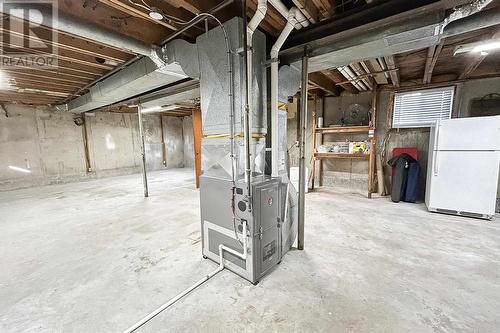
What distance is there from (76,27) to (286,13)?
1.85 m

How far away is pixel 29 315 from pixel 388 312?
9.10 feet

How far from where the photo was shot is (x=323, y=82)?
437 cm

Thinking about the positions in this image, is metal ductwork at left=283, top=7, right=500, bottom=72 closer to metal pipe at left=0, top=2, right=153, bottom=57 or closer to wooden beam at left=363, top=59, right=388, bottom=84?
wooden beam at left=363, top=59, right=388, bottom=84

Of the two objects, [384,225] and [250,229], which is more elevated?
[250,229]

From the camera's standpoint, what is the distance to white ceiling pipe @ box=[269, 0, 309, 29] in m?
1.67

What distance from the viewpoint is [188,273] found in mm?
2066

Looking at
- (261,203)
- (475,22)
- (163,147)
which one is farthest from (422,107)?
(163,147)

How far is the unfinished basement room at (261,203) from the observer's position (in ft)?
5.25

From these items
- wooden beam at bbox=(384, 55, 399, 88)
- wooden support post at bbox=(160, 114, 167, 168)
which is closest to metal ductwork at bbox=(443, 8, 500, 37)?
wooden beam at bbox=(384, 55, 399, 88)

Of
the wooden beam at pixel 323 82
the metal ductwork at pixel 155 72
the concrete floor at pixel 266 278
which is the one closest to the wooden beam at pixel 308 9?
the metal ductwork at pixel 155 72

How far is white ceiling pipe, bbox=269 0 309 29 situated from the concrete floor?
240 cm

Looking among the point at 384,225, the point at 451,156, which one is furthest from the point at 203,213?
the point at 451,156

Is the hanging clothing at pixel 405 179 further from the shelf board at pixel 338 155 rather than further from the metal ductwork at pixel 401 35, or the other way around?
the metal ductwork at pixel 401 35

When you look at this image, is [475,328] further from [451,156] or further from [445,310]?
[451,156]
